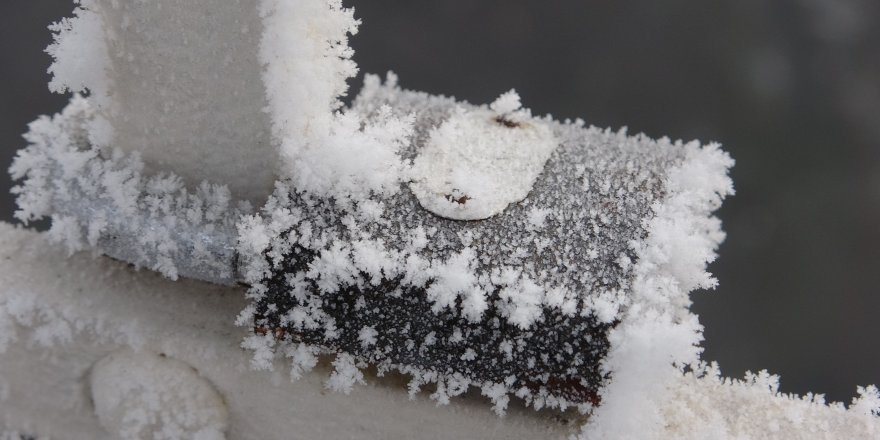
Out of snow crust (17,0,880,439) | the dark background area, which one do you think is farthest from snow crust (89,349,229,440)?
the dark background area

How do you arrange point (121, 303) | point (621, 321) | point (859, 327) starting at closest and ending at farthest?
point (621, 321) < point (121, 303) < point (859, 327)

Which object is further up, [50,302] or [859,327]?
[859,327]

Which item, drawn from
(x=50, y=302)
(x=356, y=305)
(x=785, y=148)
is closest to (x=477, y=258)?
(x=356, y=305)

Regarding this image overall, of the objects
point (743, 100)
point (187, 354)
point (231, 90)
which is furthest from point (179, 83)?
point (743, 100)

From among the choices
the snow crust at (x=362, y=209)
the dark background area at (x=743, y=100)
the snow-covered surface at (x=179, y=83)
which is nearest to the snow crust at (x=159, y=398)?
the snow crust at (x=362, y=209)

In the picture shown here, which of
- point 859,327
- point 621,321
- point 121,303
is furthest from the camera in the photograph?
point 859,327

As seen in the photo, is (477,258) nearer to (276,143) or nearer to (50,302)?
(276,143)

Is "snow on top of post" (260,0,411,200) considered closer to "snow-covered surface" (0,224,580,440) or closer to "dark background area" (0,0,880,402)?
"snow-covered surface" (0,224,580,440)
